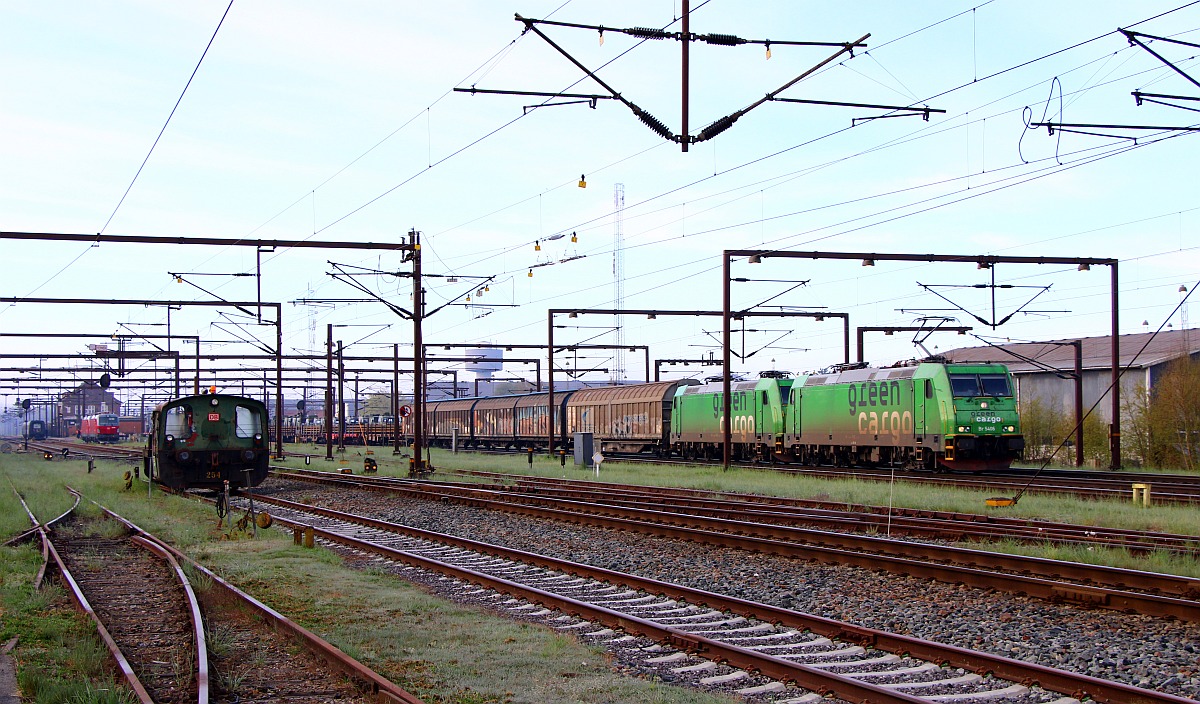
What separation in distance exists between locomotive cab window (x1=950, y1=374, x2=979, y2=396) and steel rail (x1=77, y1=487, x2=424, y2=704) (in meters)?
22.0

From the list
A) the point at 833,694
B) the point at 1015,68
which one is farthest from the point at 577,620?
the point at 1015,68

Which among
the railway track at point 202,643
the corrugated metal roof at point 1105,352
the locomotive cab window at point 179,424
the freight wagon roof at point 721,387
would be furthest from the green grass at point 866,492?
the corrugated metal roof at point 1105,352

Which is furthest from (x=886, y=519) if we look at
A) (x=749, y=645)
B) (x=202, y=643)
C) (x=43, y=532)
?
(x=43, y=532)

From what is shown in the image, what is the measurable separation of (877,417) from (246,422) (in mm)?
18576

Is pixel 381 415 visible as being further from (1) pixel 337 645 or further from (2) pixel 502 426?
(1) pixel 337 645

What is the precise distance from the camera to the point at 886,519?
60.7 feet

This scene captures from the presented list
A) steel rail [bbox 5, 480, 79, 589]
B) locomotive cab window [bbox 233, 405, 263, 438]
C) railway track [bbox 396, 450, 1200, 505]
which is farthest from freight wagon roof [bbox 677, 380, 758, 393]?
steel rail [bbox 5, 480, 79, 589]

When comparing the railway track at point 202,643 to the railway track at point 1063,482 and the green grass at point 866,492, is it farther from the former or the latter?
the railway track at point 1063,482

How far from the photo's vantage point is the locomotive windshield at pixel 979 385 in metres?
29.2

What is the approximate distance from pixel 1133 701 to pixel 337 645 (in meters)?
6.11

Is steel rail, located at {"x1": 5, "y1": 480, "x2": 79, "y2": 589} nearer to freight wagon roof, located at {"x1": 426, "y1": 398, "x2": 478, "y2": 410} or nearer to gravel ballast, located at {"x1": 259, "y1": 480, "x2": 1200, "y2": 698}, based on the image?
gravel ballast, located at {"x1": 259, "y1": 480, "x2": 1200, "y2": 698}

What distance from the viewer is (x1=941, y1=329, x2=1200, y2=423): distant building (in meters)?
45.7

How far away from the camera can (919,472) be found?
31.6 m

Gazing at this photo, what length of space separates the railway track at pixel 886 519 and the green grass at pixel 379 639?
8026 mm
